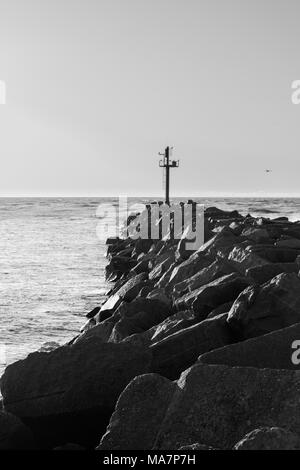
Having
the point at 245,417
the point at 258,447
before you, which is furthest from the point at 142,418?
the point at 258,447

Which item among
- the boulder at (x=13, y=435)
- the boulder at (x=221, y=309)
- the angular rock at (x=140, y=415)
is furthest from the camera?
the boulder at (x=221, y=309)

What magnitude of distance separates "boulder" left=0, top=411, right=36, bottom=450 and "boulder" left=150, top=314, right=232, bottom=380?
1339mm

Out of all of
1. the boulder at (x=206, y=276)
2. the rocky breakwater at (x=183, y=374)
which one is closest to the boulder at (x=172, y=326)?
the rocky breakwater at (x=183, y=374)

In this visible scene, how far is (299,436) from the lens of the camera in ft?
12.6

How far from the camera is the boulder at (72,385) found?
580cm

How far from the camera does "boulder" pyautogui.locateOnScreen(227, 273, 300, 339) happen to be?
6.31 meters

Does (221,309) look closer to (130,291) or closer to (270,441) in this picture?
(270,441)

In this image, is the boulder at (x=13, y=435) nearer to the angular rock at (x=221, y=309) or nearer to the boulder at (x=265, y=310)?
the boulder at (x=265, y=310)

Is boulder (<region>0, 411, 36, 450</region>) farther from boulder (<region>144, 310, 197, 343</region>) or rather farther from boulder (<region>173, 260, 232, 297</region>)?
boulder (<region>173, 260, 232, 297</region>)

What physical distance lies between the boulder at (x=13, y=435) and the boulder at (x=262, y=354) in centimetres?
147

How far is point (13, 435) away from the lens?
5125 millimetres

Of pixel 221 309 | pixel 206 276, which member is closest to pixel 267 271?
pixel 206 276
